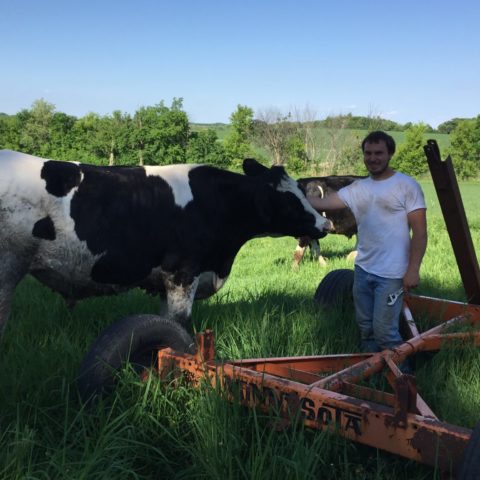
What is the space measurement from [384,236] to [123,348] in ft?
6.85

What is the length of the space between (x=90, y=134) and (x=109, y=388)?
5854 cm

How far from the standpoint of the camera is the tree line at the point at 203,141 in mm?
54594

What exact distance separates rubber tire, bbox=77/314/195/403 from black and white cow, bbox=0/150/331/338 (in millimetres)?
987

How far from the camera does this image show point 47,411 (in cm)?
289

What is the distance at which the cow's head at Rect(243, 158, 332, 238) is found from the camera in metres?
4.62

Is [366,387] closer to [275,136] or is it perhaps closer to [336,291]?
[336,291]

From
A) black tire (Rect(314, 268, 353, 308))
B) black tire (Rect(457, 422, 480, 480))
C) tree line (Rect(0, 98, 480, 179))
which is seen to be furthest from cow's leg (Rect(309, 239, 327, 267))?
tree line (Rect(0, 98, 480, 179))

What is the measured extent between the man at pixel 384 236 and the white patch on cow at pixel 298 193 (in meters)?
0.66

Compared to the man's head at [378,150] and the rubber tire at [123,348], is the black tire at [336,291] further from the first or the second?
the rubber tire at [123,348]

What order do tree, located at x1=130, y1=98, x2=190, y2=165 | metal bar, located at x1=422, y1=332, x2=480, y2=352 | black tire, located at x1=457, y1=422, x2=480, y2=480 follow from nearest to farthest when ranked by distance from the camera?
black tire, located at x1=457, y1=422, x2=480, y2=480, metal bar, located at x1=422, y1=332, x2=480, y2=352, tree, located at x1=130, y1=98, x2=190, y2=165

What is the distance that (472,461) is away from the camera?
1852 millimetres

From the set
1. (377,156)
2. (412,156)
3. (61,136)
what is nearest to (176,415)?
(377,156)

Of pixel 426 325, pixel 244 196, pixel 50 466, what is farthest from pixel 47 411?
pixel 426 325

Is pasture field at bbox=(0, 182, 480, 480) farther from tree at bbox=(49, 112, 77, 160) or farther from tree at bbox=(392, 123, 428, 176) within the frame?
tree at bbox=(392, 123, 428, 176)
